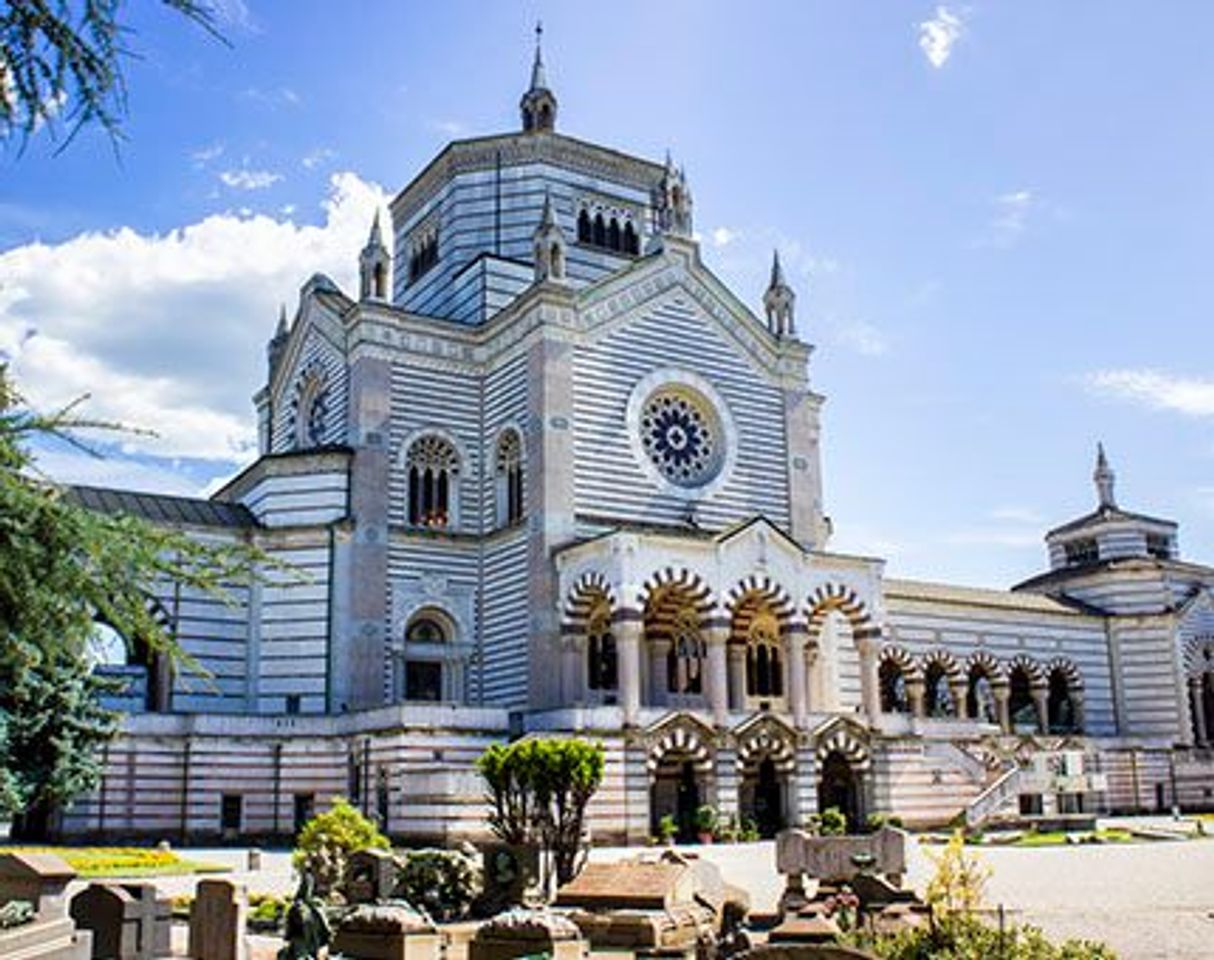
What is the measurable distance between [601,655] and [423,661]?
18.0 feet

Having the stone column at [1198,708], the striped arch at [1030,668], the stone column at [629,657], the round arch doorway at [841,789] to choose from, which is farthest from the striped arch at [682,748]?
the stone column at [1198,708]

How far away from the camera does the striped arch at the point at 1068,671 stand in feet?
183

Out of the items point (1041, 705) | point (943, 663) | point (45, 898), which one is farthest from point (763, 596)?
point (45, 898)

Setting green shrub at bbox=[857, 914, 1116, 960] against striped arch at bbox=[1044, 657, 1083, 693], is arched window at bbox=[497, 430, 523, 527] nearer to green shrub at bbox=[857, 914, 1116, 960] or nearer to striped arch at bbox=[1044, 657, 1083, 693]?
striped arch at bbox=[1044, 657, 1083, 693]

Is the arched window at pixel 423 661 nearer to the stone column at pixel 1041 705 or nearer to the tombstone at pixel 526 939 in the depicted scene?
the stone column at pixel 1041 705

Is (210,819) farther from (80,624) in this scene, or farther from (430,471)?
(80,624)

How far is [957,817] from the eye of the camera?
4125cm

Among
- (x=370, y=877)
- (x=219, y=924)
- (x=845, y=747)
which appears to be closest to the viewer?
(x=219, y=924)

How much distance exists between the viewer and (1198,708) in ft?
187

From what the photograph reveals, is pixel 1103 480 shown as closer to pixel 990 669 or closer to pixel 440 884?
pixel 990 669

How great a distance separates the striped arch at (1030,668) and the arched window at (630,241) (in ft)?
74.1

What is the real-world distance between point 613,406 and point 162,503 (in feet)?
46.6

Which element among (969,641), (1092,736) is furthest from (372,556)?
(1092,736)

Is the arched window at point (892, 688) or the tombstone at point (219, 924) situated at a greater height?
the arched window at point (892, 688)
